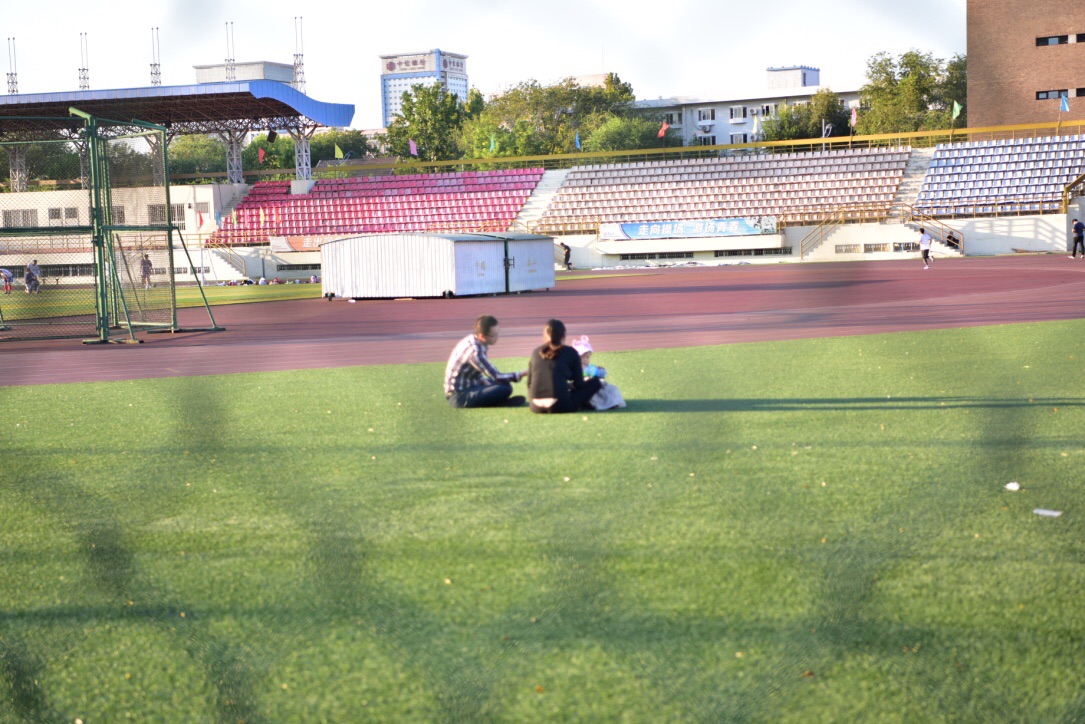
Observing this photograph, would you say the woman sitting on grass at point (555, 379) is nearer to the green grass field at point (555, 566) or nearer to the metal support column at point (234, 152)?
the green grass field at point (555, 566)

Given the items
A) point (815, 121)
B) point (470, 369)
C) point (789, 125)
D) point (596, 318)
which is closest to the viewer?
point (470, 369)

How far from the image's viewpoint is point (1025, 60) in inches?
2110

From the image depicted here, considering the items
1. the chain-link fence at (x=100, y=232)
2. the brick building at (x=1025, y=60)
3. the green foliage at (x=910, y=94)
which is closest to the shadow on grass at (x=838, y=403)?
the chain-link fence at (x=100, y=232)

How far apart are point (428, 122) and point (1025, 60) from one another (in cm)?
4840

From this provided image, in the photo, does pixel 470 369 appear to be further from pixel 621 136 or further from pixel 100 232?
pixel 621 136

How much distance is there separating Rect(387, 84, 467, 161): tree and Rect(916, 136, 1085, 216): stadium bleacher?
155ft

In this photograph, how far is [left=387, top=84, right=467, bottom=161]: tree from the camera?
89.1 metres

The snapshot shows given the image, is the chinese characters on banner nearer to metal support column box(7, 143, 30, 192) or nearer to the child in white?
metal support column box(7, 143, 30, 192)

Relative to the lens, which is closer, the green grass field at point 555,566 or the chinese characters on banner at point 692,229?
the green grass field at point 555,566

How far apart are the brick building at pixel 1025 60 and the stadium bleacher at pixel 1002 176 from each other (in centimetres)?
481

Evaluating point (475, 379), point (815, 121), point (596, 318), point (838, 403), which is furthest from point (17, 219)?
point (815, 121)

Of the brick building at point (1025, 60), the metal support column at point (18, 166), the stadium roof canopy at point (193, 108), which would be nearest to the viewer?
the metal support column at point (18, 166)

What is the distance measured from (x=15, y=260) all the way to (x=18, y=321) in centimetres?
190

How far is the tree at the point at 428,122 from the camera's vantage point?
8912 centimetres
